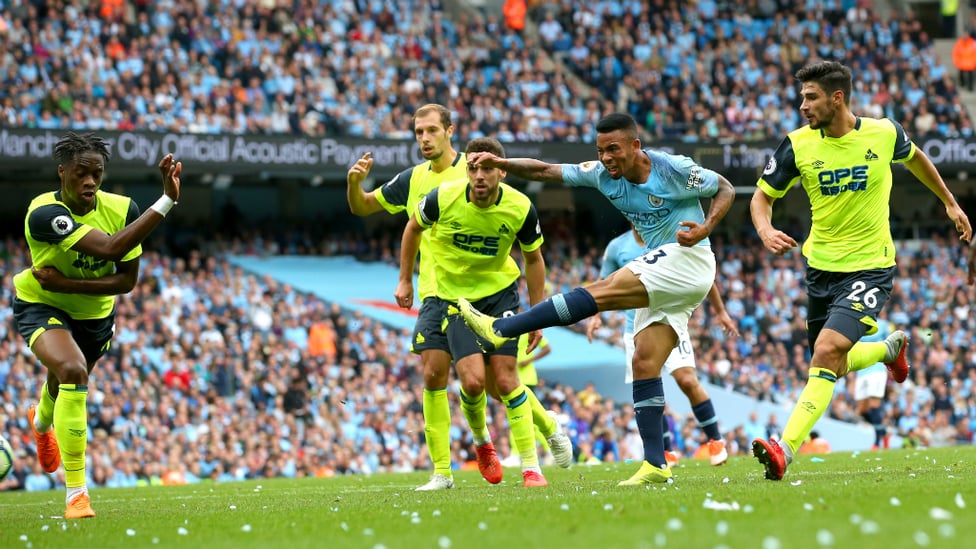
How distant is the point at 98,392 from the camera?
2095 centimetres

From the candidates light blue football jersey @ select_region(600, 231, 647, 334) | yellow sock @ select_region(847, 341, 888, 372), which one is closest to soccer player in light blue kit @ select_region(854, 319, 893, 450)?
light blue football jersey @ select_region(600, 231, 647, 334)

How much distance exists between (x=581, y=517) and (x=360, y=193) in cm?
457

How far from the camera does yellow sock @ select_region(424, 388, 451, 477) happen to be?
394 inches

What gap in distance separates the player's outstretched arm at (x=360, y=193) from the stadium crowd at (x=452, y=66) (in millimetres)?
16030

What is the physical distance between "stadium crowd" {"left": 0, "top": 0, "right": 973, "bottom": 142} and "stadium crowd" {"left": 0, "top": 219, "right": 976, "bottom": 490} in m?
3.27

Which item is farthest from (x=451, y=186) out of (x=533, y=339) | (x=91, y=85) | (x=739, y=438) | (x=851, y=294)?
(x=91, y=85)

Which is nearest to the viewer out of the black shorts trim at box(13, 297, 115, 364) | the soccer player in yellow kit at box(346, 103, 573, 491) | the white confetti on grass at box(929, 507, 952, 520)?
the white confetti on grass at box(929, 507, 952, 520)

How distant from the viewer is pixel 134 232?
332 inches

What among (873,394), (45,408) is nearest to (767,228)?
(45,408)

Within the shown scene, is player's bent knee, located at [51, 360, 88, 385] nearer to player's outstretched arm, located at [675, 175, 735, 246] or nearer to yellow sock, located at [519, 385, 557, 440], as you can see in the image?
player's outstretched arm, located at [675, 175, 735, 246]

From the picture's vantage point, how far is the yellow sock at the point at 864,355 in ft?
32.1

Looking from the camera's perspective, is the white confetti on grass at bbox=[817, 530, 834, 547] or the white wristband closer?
the white confetti on grass at bbox=[817, 530, 834, 547]

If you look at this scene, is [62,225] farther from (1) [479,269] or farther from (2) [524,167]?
(1) [479,269]

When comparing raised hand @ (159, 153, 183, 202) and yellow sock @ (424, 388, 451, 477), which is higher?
raised hand @ (159, 153, 183, 202)
